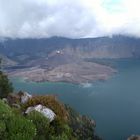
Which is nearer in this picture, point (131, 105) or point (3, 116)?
point (3, 116)

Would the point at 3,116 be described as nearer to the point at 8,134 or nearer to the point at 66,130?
the point at 8,134

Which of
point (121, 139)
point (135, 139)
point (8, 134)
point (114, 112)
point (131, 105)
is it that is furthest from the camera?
point (131, 105)

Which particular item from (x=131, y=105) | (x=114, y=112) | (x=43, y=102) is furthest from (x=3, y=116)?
(x=131, y=105)

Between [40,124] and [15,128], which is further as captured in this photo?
[40,124]

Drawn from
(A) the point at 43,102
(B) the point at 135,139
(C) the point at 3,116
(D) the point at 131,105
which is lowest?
(D) the point at 131,105

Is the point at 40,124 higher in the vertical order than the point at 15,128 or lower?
lower

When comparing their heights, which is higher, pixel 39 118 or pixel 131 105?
pixel 39 118

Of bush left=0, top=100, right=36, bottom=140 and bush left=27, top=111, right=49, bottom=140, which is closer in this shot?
bush left=0, top=100, right=36, bottom=140

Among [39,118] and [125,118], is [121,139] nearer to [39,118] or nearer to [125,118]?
[125,118]

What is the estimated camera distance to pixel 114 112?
6821 inches

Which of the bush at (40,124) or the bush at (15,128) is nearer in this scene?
the bush at (15,128)

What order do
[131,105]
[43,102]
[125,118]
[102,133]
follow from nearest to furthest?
[43,102], [102,133], [125,118], [131,105]

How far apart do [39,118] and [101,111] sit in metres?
165

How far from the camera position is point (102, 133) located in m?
132
